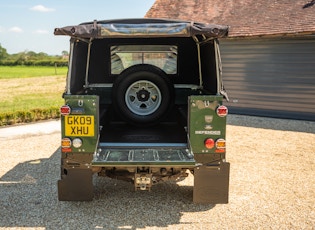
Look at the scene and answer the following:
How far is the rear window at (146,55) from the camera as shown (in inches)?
281

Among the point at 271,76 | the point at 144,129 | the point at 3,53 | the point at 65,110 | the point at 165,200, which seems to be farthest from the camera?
the point at 3,53

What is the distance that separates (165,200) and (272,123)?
28.5 ft

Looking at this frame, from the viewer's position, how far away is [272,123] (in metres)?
13.4

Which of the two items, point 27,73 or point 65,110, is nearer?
point 65,110

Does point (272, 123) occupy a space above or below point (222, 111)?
below

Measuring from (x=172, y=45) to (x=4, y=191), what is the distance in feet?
13.7

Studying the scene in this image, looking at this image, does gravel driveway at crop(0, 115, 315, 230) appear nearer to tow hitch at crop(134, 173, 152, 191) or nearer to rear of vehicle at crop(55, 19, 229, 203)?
rear of vehicle at crop(55, 19, 229, 203)

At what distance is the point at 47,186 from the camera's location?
6473 mm

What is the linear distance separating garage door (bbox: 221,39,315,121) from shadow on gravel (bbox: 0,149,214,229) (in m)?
→ 8.60

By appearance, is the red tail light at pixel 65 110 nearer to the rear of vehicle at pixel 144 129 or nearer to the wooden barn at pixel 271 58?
the rear of vehicle at pixel 144 129

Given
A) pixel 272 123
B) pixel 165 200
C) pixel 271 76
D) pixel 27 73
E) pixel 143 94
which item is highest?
pixel 271 76

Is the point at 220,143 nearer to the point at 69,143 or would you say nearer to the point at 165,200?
the point at 165,200

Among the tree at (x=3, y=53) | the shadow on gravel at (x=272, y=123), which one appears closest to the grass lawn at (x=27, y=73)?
the shadow on gravel at (x=272, y=123)

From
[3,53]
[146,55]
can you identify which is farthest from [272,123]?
[3,53]
